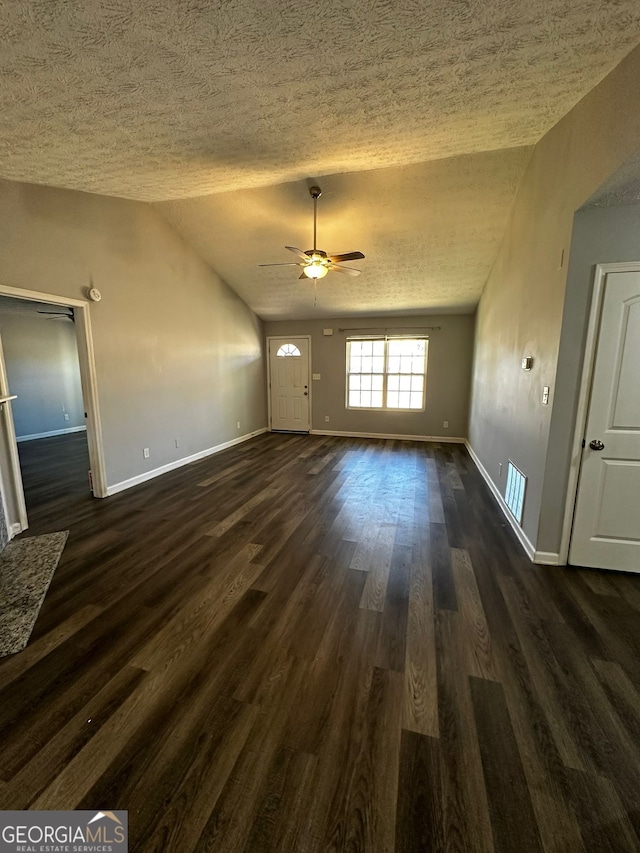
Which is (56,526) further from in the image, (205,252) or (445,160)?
(445,160)

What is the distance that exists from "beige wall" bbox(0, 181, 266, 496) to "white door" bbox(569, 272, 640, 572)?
4.56 m

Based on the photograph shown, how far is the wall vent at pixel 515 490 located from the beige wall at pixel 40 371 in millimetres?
8405

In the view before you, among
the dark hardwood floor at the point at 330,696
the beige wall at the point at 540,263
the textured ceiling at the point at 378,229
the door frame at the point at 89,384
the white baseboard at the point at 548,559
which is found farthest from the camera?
the textured ceiling at the point at 378,229

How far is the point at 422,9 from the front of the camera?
1475mm

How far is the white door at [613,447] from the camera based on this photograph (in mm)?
2211

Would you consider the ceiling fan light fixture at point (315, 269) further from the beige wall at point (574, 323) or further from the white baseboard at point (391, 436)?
the white baseboard at point (391, 436)

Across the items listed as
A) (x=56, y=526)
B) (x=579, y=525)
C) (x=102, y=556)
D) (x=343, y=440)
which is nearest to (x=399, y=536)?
(x=579, y=525)

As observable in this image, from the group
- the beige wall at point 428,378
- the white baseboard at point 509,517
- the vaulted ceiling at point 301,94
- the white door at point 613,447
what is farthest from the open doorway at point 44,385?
the white door at point 613,447

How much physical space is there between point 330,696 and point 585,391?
2.45 meters

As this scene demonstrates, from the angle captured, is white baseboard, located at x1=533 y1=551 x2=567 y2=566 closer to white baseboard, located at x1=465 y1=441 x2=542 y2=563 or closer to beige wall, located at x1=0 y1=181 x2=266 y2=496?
white baseboard, located at x1=465 y1=441 x2=542 y2=563

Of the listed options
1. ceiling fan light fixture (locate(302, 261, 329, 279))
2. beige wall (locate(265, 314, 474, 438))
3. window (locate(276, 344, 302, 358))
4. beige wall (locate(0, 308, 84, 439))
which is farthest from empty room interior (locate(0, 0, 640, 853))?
beige wall (locate(0, 308, 84, 439))

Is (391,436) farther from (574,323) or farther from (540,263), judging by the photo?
(574,323)

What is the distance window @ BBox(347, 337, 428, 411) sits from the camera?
22.4ft

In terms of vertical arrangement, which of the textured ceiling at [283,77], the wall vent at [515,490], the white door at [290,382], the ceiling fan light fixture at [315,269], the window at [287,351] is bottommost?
the wall vent at [515,490]
